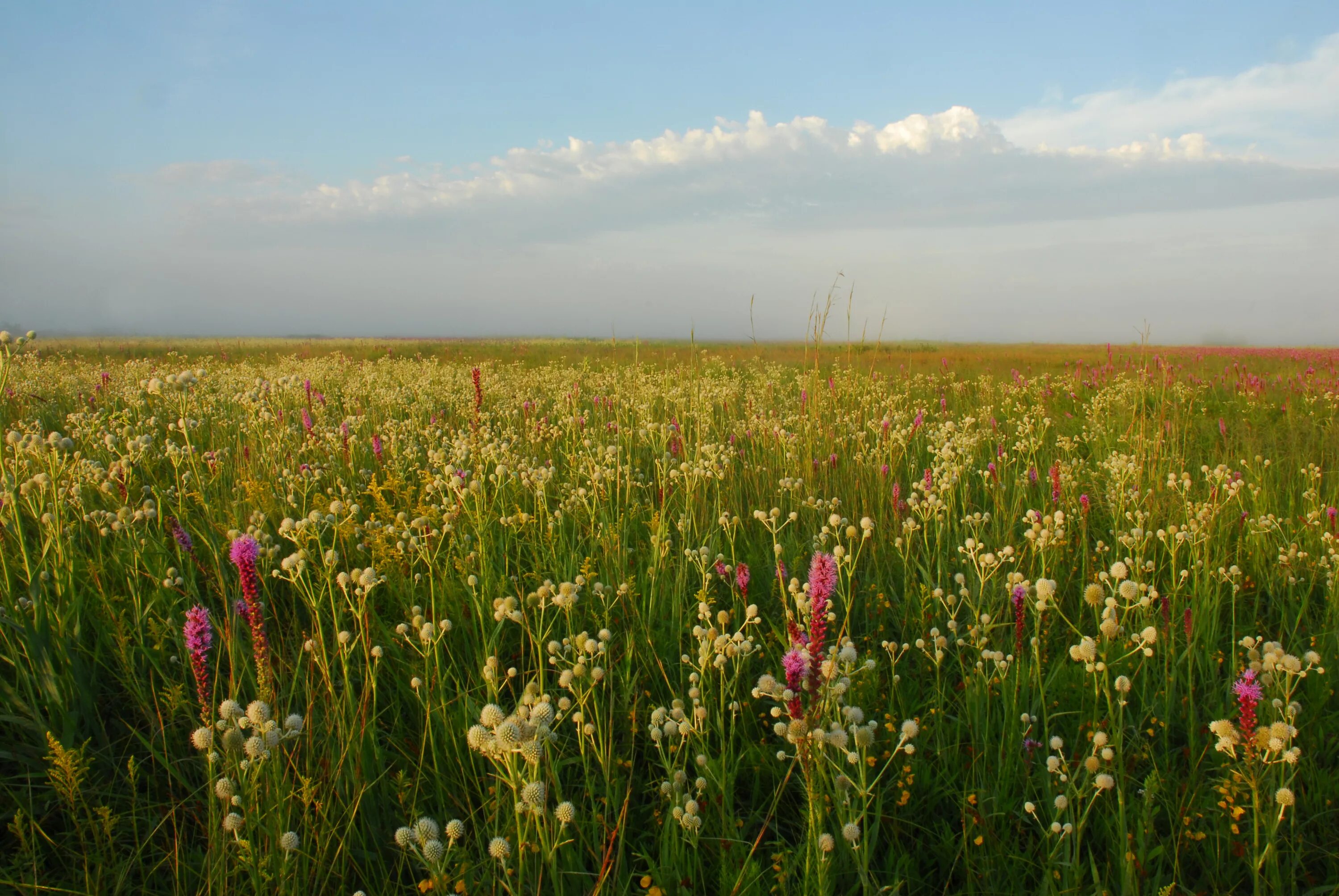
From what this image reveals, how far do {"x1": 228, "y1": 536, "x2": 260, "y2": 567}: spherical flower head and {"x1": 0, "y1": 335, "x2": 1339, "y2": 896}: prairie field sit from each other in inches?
0.4

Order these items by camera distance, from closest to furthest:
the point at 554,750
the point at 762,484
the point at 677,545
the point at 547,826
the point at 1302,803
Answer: the point at 547,826 < the point at 1302,803 < the point at 554,750 < the point at 677,545 < the point at 762,484

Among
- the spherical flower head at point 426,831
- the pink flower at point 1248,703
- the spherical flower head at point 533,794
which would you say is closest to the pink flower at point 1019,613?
the pink flower at point 1248,703

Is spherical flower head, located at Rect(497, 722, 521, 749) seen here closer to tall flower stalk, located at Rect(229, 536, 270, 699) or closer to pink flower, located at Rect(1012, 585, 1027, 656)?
tall flower stalk, located at Rect(229, 536, 270, 699)

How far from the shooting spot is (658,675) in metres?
2.55

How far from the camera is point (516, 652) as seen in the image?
2.81 m

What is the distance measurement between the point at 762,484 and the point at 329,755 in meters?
3.31

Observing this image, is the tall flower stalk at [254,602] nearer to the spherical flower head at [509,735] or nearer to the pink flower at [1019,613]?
the spherical flower head at [509,735]

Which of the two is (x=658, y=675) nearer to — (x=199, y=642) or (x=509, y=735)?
(x=509, y=735)

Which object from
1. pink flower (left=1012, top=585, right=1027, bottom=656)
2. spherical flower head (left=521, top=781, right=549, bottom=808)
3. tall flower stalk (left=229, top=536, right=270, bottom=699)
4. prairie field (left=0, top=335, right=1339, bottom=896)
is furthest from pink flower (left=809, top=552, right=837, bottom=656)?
tall flower stalk (left=229, top=536, right=270, bottom=699)

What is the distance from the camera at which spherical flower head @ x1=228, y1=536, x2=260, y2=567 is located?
1.88m

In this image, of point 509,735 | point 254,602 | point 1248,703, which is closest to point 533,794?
point 509,735

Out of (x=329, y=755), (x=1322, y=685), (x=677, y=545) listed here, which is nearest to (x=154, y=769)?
(x=329, y=755)

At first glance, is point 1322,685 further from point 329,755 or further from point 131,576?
point 131,576

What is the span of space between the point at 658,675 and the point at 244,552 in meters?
1.42
